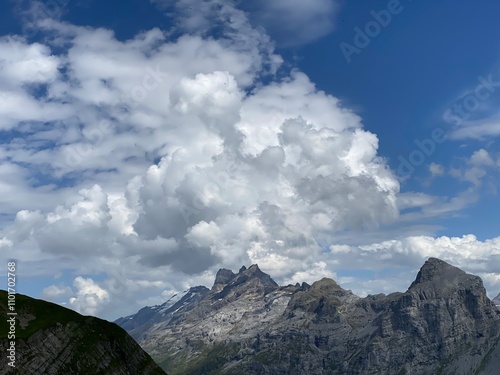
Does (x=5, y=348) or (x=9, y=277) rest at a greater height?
(x=9, y=277)

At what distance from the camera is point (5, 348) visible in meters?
198

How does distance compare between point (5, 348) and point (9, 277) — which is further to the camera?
point (5, 348)

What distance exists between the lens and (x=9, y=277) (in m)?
137

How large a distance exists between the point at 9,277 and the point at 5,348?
76502mm
